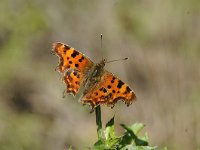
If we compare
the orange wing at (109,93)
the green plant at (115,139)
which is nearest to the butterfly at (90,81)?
the orange wing at (109,93)

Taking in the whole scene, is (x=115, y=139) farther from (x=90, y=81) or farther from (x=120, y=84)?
(x=90, y=81)

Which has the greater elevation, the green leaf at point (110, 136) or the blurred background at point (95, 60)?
the blurred background at point (95, 60)

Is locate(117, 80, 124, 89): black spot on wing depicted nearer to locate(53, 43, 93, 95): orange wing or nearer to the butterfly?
the butterfly

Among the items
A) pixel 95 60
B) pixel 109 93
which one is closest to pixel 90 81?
pixel 109 93

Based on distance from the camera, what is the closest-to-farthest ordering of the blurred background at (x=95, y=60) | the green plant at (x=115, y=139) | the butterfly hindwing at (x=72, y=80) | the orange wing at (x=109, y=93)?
the green plant at (x=115, y=139) → the orange wing at (x=109, y=93) → the butterfly hindwing at (x=72, y=80) → the blurred background at (x=95, y=60)

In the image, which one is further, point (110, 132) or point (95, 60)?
point (95, 60)

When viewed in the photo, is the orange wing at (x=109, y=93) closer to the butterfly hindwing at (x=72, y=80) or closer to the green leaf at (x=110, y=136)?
the butterfly hindwing at (x=72, y=80)

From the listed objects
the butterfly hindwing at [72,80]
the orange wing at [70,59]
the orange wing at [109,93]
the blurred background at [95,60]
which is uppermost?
the blurred background at [95,60]
